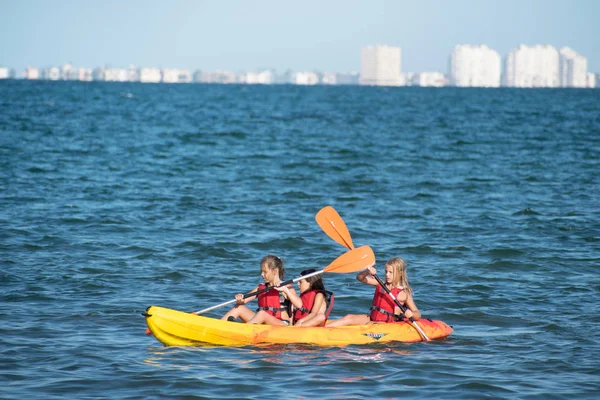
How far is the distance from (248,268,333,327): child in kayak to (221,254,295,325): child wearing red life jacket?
0.13 feet

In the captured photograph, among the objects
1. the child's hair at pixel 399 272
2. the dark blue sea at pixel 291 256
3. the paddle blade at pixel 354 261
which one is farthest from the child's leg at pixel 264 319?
the child's hair at pixel 399 272

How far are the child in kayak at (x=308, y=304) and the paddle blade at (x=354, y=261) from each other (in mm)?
207

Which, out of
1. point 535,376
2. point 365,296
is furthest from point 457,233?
point 535,376

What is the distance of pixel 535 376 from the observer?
691cm

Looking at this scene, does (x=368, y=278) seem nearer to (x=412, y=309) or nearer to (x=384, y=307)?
(x=384, y=307)

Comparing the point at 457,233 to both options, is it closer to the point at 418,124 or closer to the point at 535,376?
the point at 535,376

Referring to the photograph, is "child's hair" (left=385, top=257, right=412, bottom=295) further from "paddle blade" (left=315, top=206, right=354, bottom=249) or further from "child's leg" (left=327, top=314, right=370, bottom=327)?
"paddle blade" (left=315, top=206, right=354, bottom=249)

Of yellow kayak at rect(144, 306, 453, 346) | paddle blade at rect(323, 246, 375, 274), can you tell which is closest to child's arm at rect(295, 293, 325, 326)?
yellow kayak at rect(144, 306, 453, 346)

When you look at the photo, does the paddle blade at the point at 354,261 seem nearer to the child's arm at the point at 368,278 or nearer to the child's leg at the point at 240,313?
the child's arm at the point at 368,278

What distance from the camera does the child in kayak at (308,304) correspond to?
7.87 metres

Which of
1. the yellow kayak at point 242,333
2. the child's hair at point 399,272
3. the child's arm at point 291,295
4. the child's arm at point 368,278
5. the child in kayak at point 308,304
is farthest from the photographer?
the child's arm at point 368,278

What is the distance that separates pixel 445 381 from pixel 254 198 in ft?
36.6

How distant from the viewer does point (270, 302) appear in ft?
26.2

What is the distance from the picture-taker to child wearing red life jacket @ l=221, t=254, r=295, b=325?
7818mm
